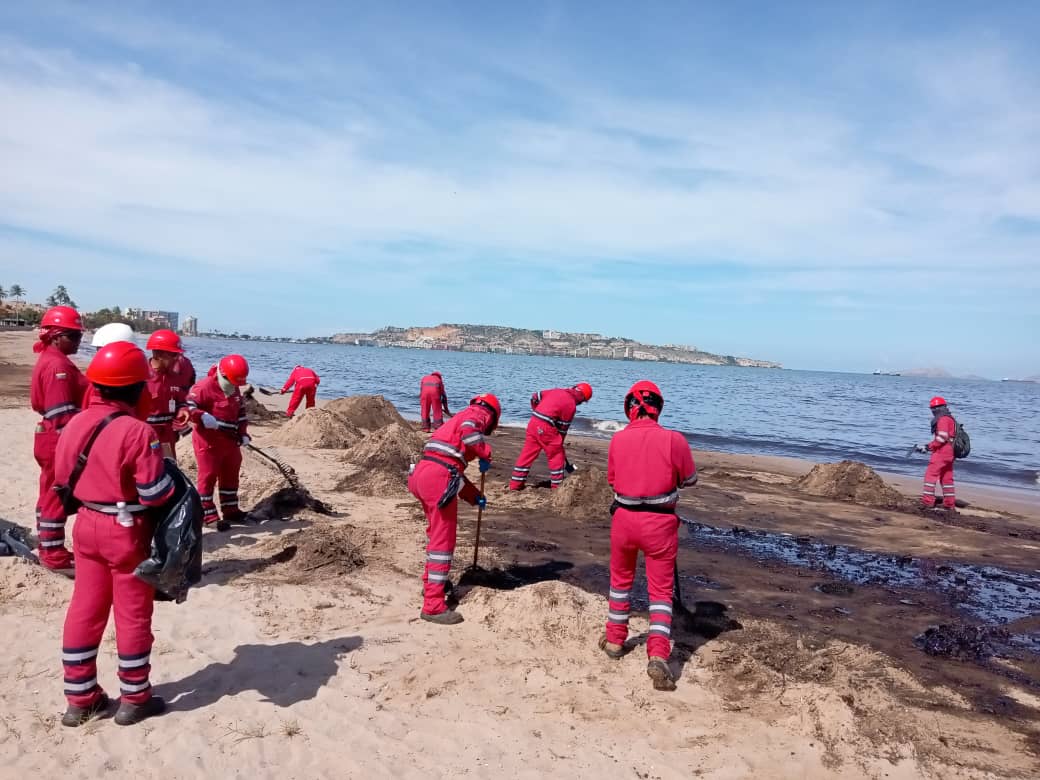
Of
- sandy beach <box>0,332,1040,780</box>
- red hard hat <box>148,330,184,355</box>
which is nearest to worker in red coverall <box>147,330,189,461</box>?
red hard hat <box>148,330,184,355</box>

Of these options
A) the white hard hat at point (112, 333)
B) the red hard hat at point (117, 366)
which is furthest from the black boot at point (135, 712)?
the white hard hat at point (112, 333)

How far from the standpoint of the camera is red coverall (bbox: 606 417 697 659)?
5004mm

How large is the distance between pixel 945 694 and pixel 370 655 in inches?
178

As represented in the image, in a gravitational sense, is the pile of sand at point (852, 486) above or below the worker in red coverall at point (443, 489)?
below

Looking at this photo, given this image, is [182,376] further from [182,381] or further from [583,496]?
[583,496]

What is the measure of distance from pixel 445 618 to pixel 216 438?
3.75 meters

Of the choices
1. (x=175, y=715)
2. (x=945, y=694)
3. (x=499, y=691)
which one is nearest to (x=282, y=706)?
(x=175, y=715)

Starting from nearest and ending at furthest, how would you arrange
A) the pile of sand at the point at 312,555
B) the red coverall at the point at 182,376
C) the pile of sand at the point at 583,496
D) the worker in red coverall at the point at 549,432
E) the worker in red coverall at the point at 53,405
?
the worker in red coverall at the point at 53,405 < the pile of sand at the point at 312,555 < the red coverall at the point at 182,376 < the pile of sand at the point at 583,496 < the worker in red coverall at the point at 549,432

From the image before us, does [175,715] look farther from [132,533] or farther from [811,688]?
[811,688]

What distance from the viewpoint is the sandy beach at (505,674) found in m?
3.97

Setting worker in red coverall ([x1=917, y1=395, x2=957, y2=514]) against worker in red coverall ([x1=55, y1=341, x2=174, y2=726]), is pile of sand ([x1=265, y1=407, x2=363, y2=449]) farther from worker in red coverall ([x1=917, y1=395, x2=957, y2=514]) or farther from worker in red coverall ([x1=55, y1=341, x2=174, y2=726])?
worker in red coverall ([x1=917, y1=395, x2=957, y2=514])

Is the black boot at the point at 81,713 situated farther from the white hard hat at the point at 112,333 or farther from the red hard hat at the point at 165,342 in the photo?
the red hard hat at the point at 165,342

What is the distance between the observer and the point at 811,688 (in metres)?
4.95

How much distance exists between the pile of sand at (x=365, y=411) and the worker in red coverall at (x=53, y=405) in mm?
10616
